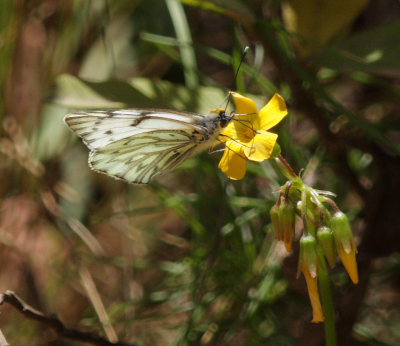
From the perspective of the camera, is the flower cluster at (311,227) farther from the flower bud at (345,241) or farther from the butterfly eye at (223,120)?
the butterfly eye at (223,120)

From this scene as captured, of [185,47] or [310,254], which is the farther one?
[185,47]

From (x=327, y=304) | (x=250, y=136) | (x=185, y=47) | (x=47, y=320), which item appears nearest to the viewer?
(x=327, y=304)

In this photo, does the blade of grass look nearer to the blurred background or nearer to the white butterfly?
the blurred background

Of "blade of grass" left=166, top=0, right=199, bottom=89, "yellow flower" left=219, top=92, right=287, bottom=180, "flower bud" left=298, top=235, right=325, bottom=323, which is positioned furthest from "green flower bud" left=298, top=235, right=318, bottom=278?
"blade of grass" left=166, top=0, right=199, bottom=89

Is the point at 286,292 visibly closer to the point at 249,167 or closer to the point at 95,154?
the point at 249,167

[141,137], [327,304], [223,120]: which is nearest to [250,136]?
[223,120]

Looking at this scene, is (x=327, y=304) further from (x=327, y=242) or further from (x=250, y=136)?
(x=250, y=136)
